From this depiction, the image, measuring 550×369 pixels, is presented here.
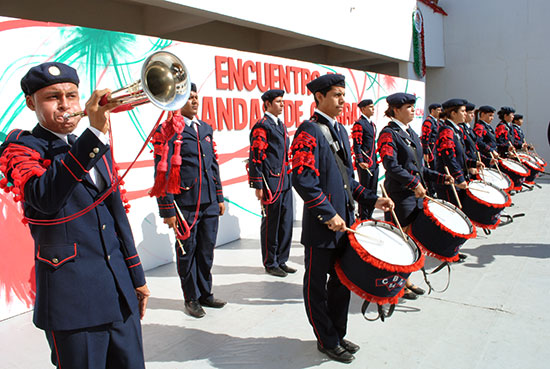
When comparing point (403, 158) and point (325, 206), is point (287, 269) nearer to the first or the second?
point (403, 158)

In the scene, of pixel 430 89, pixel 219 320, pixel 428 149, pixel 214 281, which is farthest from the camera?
pixel 430 89

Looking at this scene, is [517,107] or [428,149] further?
[517,107]

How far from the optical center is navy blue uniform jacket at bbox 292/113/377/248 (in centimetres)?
263

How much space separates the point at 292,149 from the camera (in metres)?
2.77

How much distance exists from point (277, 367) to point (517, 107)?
1387 cm

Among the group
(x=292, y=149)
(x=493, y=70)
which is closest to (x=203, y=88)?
(x=292, y=149)

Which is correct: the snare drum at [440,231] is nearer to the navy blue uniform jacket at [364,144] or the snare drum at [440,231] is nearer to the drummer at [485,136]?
the navy blue uniform jacket at [364,144]

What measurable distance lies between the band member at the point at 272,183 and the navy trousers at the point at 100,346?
278 cm

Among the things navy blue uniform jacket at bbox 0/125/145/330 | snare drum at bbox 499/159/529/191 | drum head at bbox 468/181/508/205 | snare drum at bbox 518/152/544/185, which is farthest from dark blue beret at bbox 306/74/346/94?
snare drum at bbox 518/152/544/185

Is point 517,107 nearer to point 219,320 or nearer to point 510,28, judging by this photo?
→ point 510,28

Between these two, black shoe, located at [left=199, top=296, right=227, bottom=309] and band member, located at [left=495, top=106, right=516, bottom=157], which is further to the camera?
band member, located at [left=495, top=106, right=516, bottom=157]

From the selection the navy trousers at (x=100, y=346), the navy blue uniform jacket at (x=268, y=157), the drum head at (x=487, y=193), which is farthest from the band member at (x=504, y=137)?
the navy trousers at (x=100, y=346)

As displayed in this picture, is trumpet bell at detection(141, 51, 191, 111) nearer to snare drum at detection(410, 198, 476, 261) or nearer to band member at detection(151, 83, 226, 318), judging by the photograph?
band member at detection(151, 83, 226, 318)

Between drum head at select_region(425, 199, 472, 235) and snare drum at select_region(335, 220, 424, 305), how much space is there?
0.86m
